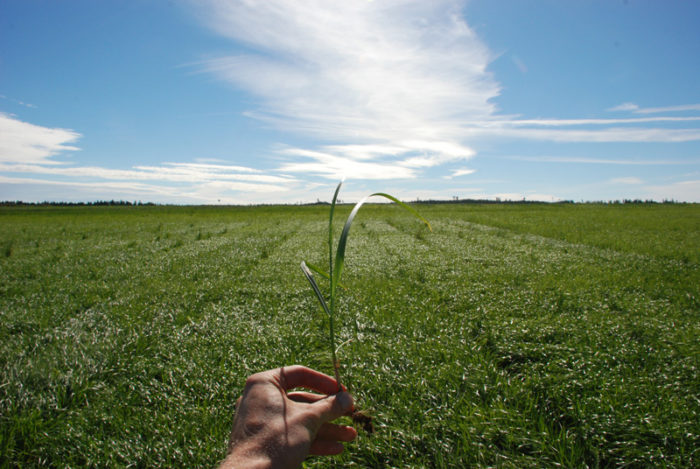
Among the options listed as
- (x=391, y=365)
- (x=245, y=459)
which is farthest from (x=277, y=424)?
(x=391, y=365)

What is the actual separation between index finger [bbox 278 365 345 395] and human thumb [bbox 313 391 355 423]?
12 centimetres

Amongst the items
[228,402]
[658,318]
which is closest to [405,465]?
→ [228,402]

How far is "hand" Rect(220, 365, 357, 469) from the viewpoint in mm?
1314

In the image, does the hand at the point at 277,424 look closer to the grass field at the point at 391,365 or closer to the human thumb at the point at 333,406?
the human thumb at the point at 333,406

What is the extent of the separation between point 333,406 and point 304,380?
0.67 feet

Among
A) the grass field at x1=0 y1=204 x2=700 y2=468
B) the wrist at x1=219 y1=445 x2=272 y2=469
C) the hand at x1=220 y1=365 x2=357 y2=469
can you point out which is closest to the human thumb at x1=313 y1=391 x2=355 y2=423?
the hand at x1=220 y1=365 x2=357 y2=469

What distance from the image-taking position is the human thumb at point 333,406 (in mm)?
1538

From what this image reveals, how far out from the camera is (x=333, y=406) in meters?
1.59

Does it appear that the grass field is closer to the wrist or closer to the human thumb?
the human thumb

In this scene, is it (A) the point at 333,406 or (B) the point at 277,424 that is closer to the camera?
(B) the point at 277,424

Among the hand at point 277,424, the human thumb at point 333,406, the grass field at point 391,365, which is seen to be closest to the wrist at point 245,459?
the hand at point 277,424

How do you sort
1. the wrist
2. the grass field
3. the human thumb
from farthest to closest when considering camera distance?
the grass field < the human thumb < the wrist

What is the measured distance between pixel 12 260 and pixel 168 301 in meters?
7.91

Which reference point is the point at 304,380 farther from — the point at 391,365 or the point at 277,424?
the point at 391,365
